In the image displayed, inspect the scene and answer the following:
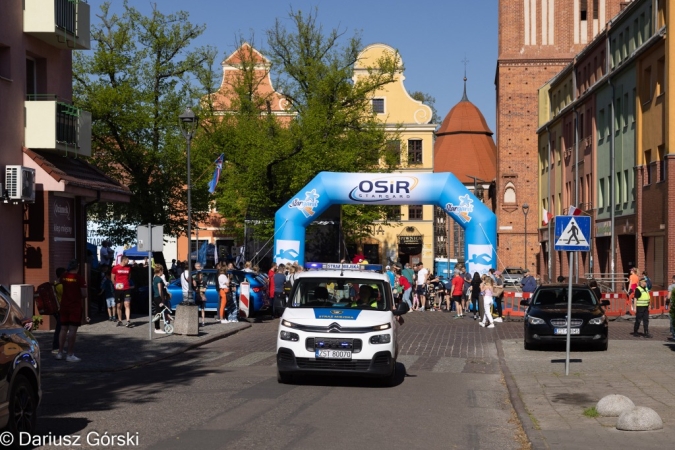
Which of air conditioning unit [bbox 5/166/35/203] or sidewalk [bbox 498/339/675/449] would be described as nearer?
sidewalk [bbox 498/339/675/449]

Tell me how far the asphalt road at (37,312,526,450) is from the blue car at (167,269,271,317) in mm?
11442

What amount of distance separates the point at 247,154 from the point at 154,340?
26901 mm

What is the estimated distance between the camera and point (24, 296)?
79.4 ft

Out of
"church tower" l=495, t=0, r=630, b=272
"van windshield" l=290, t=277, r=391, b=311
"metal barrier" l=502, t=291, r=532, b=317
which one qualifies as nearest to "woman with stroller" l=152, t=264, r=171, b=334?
"van windshield" l=290, t=277, r=391, b=311

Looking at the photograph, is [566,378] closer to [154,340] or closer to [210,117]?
[154,340]

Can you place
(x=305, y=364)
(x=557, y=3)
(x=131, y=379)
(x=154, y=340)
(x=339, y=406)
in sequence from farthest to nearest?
(x=557, y=3) → (x=154, y=340) → (x=131, y=379) → (x=305, y=364) → (x=339, y=406)

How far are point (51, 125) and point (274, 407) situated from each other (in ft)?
50.6

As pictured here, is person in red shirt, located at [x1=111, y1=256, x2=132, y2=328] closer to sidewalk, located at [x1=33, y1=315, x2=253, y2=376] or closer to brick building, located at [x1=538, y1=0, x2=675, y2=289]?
sidewalk, located at [x1=33, y1=315, x2=253, y2=376]

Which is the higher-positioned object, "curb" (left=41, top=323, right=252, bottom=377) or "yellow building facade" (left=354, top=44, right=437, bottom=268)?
"yellow building facade" (left=354, top=44, right=437, bottom=268)

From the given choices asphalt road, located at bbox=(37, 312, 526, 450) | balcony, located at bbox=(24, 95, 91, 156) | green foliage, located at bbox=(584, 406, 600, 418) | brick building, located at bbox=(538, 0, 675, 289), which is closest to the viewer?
asphalt road, located at bbox=(37, 312, 526, 450)

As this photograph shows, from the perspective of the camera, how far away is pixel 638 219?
140 ft

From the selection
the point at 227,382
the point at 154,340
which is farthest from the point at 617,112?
the point at 227,382

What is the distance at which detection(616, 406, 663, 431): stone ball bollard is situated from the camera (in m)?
10.6

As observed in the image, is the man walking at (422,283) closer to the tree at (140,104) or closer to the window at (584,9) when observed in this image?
the tree at (140,104)
